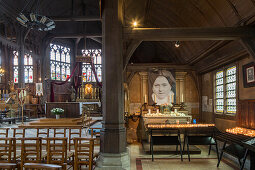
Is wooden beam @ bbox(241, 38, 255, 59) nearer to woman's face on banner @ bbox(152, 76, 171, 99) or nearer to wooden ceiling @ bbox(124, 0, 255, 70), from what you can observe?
wooden ceiling @ bbox(124, 0, 255, 70)

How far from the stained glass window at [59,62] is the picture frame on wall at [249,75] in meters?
15.0


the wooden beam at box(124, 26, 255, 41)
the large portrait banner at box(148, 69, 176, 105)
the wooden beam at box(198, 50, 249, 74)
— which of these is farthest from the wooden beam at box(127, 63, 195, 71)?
the wooden beam at box(124, 26, 255, 41)

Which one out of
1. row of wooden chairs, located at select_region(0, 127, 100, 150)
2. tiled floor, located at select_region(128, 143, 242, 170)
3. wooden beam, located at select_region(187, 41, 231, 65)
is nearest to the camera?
tiled floor, located at select_region(128, 143, 242, 170)

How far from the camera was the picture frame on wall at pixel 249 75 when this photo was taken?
6.98 metres

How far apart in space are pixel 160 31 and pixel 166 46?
8.42 meters

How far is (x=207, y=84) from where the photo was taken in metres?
11.1

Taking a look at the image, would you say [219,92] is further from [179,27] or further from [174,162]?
[174,162]

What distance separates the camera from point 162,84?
1190 cm

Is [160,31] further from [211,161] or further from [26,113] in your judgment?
[26,113]

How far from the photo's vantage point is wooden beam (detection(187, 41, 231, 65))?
Answer: 25.2ft

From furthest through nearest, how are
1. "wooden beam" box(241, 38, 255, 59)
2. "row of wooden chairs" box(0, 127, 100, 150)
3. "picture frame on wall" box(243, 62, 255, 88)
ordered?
"picture frame on wall" box(243, 62, 255, 88), "row of wooden chairs" box(0, 127, 100, 150), "wooden beam" box(241, 38, 255, 59)

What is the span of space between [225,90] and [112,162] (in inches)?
274

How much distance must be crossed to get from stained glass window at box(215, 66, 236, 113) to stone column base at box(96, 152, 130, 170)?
612 centimetres

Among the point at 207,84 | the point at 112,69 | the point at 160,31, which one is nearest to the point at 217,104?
the point at 207,84
